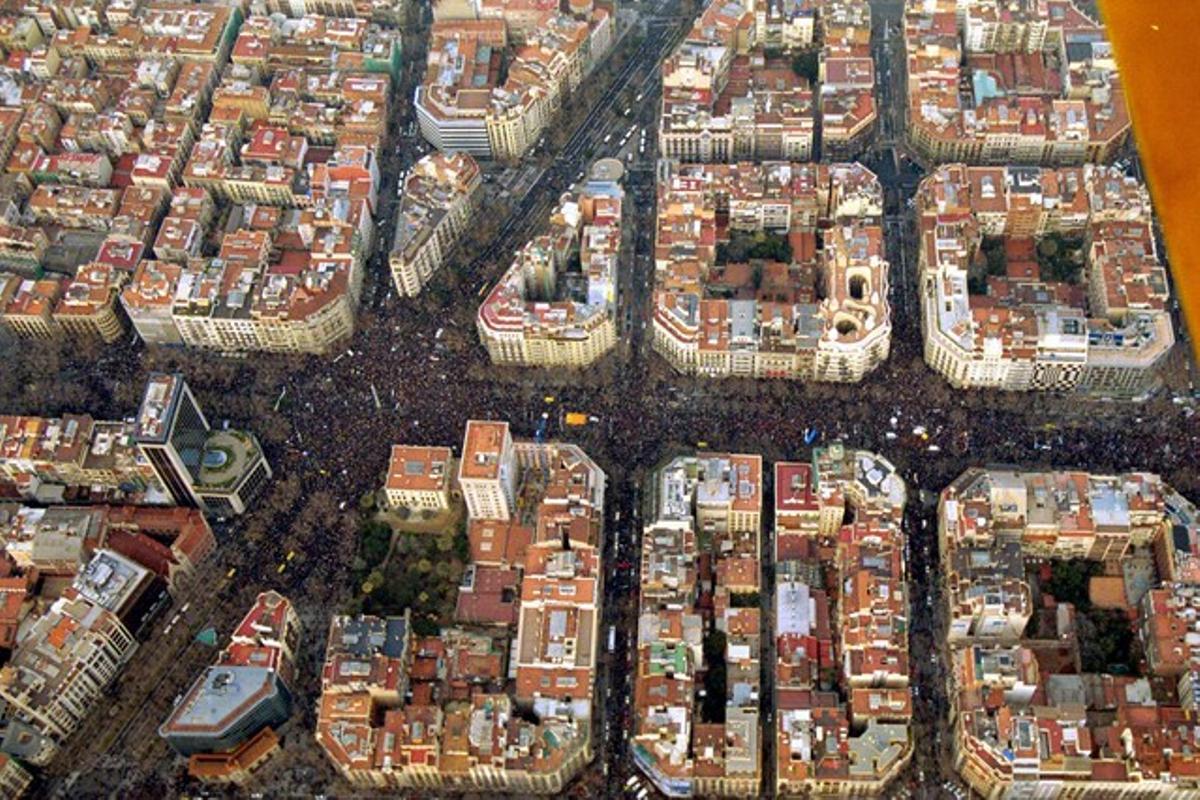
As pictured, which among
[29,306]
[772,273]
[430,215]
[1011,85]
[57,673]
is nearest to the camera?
[57,673]

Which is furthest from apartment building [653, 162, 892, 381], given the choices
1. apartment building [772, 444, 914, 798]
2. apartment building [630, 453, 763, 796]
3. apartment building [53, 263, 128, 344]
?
apartment building [53, 263, 128, 344]

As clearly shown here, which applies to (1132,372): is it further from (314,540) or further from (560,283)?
(314,540)

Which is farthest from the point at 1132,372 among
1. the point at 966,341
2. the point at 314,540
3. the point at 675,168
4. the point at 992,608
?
the point at 314,540

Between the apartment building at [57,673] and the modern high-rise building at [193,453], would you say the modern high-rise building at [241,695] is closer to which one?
the apartment building at [57,673]

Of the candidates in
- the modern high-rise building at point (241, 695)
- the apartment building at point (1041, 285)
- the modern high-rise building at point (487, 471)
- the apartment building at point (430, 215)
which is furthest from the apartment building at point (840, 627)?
the apartment building at point (430, 215)

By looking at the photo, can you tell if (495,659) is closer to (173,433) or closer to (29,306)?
(173,433)

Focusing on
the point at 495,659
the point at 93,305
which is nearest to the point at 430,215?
the point at 93,305
